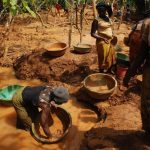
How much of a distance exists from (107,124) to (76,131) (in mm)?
594

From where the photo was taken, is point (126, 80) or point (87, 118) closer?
point (126, 80)

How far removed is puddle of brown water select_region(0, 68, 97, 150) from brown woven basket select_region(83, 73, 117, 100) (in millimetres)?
418

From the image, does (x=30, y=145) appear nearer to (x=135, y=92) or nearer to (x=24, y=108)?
(x=24, y=108)

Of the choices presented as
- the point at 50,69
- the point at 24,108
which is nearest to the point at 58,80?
the point at 50,69

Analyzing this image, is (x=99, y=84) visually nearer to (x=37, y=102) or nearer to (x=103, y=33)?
(x=103, y=33)

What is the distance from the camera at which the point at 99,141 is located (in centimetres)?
467

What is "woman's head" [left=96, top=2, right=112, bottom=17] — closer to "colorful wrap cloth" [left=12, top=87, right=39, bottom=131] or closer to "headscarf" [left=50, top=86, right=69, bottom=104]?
"headscarf" [left=50, top=86, right=69, bottom=104]

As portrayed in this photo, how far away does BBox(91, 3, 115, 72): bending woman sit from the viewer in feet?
21.1

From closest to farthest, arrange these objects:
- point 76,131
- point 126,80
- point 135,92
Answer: point 126,80
point 76,131
point 135,92

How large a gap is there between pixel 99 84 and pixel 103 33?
1.08 metres

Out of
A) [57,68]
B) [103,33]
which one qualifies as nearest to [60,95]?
[103,33]

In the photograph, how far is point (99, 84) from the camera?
650cm

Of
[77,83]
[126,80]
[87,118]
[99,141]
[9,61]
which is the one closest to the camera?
[126,80]

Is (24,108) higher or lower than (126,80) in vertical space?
lower
